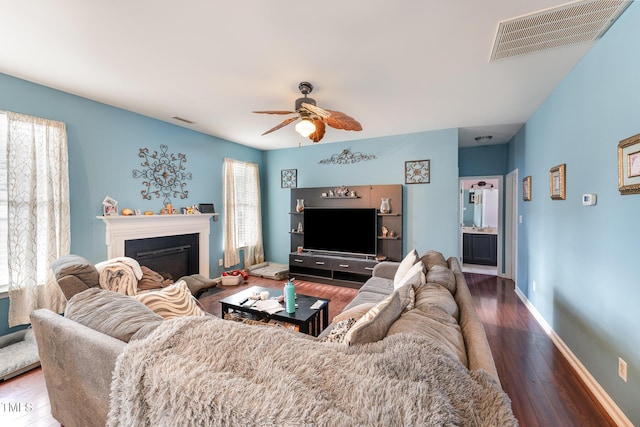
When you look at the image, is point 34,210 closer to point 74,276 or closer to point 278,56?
point 74,276

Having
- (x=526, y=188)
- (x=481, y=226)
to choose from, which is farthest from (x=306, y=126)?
(x=481, y=226)

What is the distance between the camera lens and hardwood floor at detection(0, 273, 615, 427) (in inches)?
69.1

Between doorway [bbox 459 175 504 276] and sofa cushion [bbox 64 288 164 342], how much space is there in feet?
17.3

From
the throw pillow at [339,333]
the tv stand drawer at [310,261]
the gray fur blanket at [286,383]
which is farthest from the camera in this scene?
the tv stand drawer at [310,261]

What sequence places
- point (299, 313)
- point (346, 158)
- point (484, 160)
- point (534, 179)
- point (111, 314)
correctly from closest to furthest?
point (111, 314) → point (299, 313) → point (534, 179) → point (346, 158) → point (484, 160)

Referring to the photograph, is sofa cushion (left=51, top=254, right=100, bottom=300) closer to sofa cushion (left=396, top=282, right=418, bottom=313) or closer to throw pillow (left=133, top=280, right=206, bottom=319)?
throw pillow (left=133, top=280, right=206, bottom=319)

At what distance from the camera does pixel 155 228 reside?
3732mm

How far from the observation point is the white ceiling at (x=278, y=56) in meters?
1.68

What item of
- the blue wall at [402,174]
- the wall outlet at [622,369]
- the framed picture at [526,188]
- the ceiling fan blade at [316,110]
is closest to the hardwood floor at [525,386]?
A: the wall outlet at [622,369]

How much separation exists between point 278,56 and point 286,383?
2.24 meters

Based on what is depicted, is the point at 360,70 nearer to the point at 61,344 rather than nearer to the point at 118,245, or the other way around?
the point at 61,344

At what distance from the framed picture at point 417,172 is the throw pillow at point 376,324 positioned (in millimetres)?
3351

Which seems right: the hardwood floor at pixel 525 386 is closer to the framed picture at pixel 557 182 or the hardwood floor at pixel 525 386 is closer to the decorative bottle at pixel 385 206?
the framed picture at pixel 557 182

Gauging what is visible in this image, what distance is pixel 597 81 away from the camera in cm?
201
